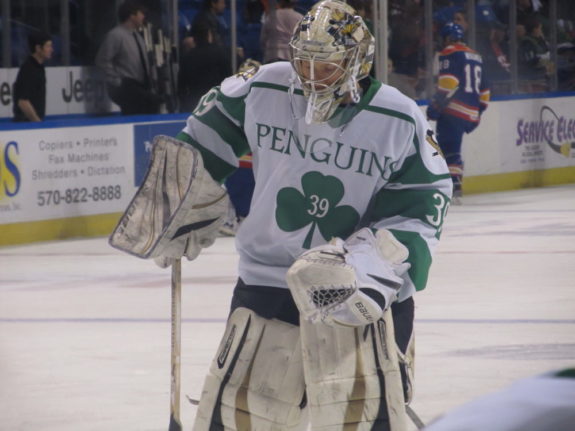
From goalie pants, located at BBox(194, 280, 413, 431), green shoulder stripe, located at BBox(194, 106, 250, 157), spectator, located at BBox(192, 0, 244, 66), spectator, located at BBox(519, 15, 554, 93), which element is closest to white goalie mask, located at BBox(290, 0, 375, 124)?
green shoulder stripe, located at BBox(194, 106, 250, 157)

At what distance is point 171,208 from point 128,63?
8.47 meters

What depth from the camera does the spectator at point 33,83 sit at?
1048cm

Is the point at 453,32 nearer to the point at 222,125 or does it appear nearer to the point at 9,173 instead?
the point at 9,173

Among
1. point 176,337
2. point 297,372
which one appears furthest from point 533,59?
point 297,372

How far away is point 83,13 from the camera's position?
11.7 metres

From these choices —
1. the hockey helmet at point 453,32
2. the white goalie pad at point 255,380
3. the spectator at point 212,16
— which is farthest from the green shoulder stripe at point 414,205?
the hockey helmet at point 453,32

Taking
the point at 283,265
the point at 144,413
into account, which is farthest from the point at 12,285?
the point at 283,265

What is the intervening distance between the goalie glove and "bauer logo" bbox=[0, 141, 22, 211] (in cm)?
755

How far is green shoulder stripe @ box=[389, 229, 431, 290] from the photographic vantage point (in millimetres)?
2836

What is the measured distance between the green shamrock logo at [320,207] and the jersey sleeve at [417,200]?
0.07 meters

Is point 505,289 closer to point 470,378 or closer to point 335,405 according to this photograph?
point 470,378

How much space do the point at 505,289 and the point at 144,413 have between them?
11.1ft

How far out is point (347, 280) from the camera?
8.64 feet

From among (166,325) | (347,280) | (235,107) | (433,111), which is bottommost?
(166,325)
